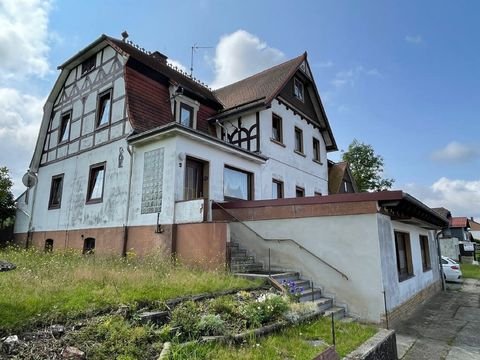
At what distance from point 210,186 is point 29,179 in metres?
10.6

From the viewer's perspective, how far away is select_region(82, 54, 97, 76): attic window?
583 inches

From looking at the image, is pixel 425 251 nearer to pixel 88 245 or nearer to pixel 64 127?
pixel 88 245

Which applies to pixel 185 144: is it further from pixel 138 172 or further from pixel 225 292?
pixel 225 292

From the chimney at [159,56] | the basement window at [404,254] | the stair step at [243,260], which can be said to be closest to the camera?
the stair step at [243,260]

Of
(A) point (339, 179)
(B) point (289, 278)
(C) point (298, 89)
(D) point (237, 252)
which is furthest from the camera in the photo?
(A) point (339, 179)

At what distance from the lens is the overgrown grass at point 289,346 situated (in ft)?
12.8

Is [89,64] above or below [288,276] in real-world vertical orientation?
above

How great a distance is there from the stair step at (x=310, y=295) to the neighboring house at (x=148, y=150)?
3320mm

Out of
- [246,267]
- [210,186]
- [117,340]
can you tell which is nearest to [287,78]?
[210,186]

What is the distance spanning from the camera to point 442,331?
779 cm

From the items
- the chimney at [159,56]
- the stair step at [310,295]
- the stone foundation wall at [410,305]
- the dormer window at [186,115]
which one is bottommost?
the stone foundation wall at [410,305]

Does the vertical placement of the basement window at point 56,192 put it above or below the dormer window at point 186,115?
below

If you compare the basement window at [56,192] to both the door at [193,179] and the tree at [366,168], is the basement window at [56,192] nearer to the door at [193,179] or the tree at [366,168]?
the door at [193,179]

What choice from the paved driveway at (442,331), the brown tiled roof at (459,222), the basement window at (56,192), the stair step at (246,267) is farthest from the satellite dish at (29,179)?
the brown tiled roof at (459,222)
